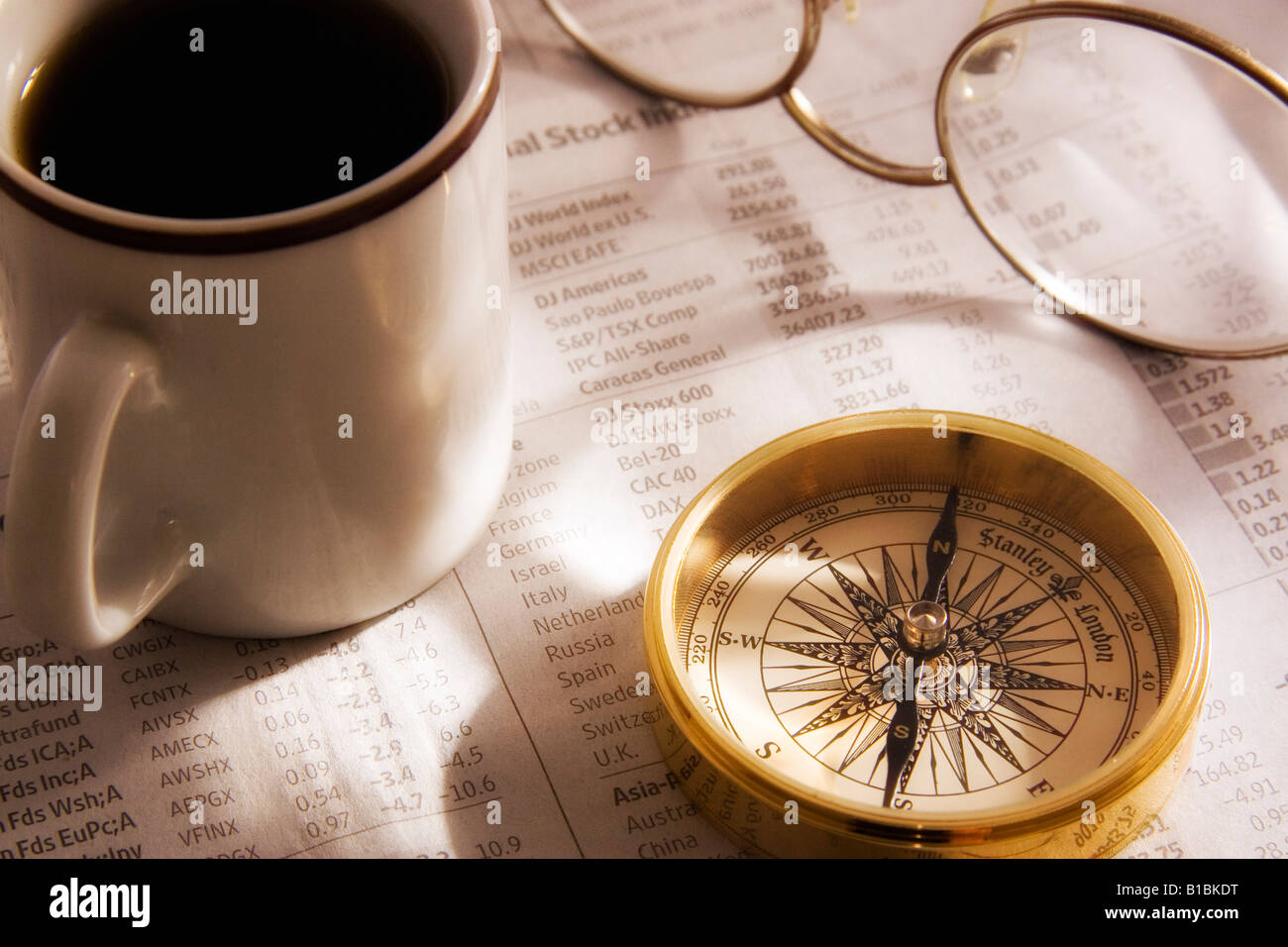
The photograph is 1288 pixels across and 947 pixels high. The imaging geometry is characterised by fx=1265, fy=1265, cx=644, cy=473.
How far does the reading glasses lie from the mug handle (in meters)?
0.43

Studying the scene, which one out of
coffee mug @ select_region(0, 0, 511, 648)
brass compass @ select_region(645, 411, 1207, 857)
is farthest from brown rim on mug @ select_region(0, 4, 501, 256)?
brass compass @ select_region(645, 411, 1207, 857)

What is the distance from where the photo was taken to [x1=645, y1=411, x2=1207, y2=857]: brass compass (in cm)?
46

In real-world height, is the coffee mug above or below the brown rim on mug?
below

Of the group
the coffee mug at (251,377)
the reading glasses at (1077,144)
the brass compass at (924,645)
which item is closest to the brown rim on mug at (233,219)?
the coffee mug at (251,377)

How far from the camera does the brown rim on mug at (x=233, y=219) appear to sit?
1.21 feet

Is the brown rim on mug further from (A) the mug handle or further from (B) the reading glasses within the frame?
(B) the reading glasses

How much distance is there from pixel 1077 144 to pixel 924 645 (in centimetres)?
35

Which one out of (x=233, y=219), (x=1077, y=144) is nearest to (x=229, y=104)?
(x=233, y=219)

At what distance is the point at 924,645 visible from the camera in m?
0.52

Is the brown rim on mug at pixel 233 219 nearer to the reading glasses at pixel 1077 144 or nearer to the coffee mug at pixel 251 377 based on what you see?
the coffee mug at pixel 251 377

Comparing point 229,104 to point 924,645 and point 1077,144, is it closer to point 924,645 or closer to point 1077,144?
point 924,645

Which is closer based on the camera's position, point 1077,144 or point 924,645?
point 924,645

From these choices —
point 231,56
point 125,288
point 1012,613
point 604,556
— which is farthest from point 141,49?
point 1012,613

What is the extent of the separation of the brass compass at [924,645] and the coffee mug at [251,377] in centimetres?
12
